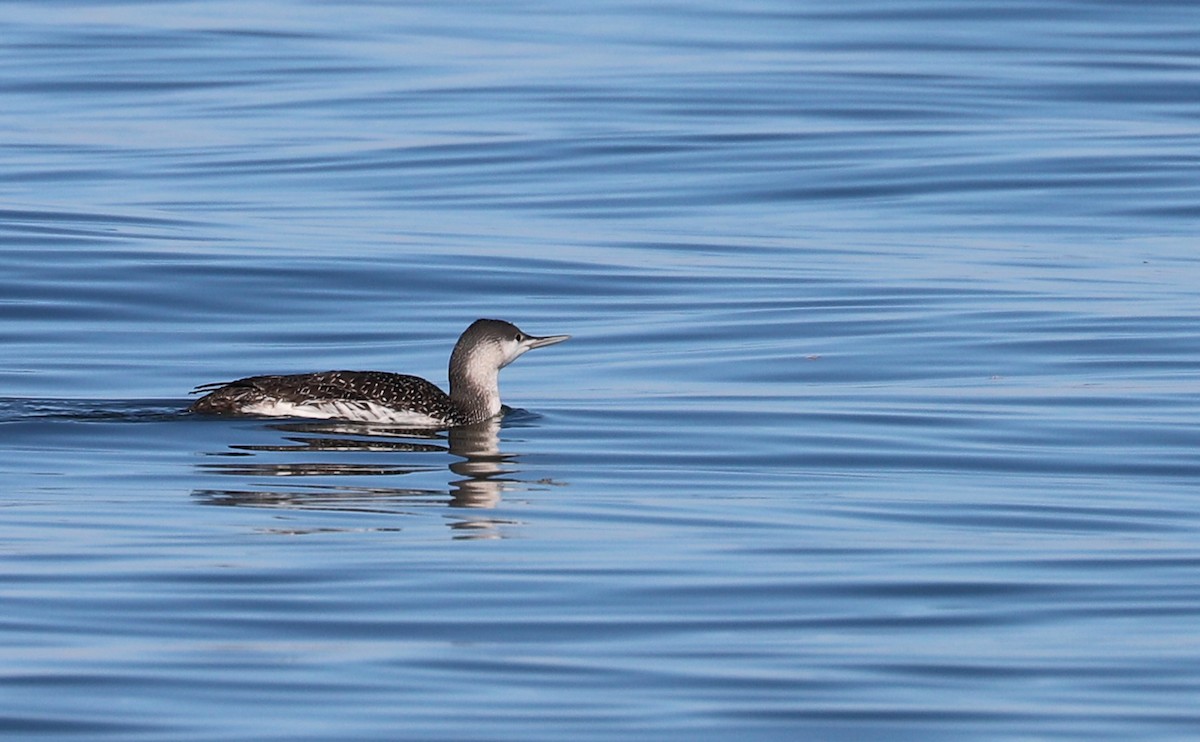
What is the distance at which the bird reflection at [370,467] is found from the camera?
37.0 feet

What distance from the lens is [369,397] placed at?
13.7m

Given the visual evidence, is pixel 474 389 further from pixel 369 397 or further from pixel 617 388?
pixel 617 388

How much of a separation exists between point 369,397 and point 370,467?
127 centimetres

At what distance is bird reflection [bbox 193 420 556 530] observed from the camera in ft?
37.0

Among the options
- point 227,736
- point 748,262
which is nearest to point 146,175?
point 748,262

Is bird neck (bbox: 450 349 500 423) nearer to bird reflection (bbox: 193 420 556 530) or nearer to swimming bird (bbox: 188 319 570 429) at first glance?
swimming bird (bbox: 188 319 570 429)

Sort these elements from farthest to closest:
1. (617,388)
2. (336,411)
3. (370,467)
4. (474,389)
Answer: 1. (617,388)
2. (474,389)
3. (336,411)
4. (370,467)

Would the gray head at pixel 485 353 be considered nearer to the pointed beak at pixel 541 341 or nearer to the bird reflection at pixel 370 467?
the pointed beak at pixel 541 341

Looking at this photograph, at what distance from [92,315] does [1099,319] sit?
268 inches

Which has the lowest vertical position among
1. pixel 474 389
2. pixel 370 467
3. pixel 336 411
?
pixel 370 467

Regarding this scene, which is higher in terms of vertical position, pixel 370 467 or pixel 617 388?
pixel 617 388

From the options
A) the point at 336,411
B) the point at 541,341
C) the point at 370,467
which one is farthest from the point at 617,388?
the point at 370,467

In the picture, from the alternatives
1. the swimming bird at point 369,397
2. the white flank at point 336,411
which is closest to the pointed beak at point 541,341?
the swimming bird at point 369,397

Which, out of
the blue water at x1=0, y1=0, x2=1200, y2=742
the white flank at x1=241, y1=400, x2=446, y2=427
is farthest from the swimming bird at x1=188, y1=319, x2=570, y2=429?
the blue water at x1=0, y1=0, x2=1200, y2=742
